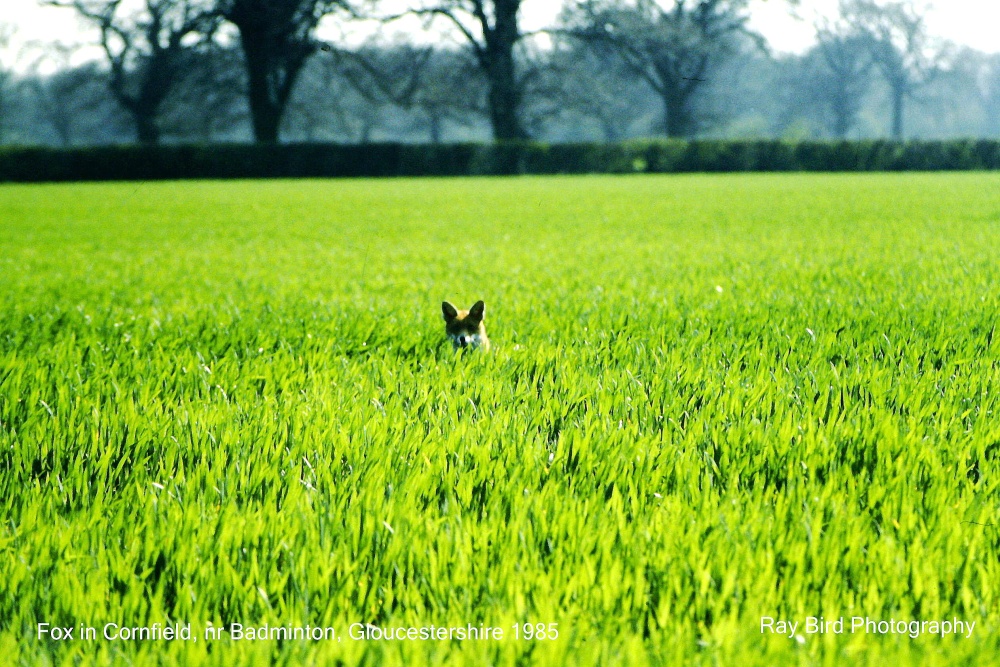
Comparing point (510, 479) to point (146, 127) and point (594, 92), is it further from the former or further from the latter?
point (146, 127)

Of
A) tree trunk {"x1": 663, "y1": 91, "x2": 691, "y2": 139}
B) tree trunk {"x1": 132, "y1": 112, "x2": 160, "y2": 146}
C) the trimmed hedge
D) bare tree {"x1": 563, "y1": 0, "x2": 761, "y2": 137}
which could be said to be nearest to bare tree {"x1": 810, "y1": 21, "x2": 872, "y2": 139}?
bare tree {"x1": 563, "y1": 0, "x2": 761, "y2": 137}

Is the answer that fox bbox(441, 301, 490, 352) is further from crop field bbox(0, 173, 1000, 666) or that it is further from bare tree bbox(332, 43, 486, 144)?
bare tree bbox(332, 43, 486, 144)

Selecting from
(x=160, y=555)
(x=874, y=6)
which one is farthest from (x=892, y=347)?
(x=874, y=6)

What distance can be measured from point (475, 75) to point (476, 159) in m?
8.24

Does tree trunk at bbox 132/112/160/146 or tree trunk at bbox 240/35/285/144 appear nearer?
tree trunk at bbox 240/35/285/144

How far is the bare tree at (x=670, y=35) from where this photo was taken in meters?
40.5

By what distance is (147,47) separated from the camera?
163 ft

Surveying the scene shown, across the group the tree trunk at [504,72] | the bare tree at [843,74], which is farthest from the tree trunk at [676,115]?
the bare tree at [843,74]

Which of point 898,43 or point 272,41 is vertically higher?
point 898,43

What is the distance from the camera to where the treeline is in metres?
42.2

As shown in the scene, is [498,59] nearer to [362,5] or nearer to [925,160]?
[362,5]

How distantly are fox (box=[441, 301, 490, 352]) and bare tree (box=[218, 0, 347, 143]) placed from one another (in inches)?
1538

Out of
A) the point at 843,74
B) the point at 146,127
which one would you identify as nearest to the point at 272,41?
the point at 146,127

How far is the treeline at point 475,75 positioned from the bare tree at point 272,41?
89mm
